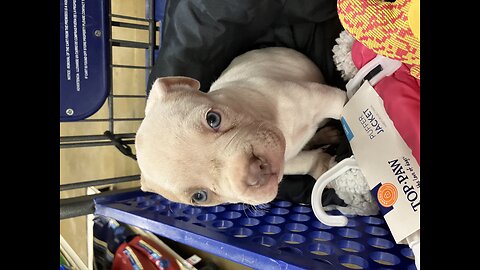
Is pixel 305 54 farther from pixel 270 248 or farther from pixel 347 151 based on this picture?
pixel 270 248

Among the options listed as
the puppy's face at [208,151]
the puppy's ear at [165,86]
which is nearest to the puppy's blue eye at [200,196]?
the puppy's face at [208,151]

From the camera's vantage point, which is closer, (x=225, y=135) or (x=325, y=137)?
(x=225, y=135)

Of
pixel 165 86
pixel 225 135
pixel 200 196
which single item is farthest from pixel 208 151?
pixel 165 86

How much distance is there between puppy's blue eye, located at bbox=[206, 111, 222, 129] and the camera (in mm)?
1190

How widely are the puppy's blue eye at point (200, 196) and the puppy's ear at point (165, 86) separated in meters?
0.28

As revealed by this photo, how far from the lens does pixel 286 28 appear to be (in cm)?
184

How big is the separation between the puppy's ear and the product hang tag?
0.49 m

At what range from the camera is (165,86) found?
1338 millimetres

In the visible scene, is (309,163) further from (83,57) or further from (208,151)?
(83,57)

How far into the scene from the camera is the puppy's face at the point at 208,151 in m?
1.13

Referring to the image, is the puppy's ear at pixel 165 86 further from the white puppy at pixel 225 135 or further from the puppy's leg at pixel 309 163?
the puppy's leg at pixel 309 163

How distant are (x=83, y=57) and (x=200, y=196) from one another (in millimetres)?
963

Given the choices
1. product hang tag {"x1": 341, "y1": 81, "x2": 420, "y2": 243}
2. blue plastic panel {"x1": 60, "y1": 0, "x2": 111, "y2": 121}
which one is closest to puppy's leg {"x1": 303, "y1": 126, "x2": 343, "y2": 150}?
product hang tag {"x1": 341, "y1": 81, "x2": 420, "y2": 243}
